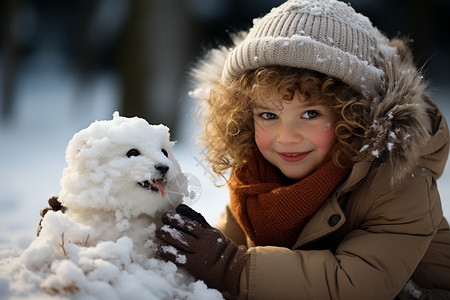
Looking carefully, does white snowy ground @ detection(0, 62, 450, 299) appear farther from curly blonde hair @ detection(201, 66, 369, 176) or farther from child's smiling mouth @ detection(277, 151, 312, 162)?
child's smiling mouth @ detection(277, 151, 312, 162)

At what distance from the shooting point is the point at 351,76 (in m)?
1.58

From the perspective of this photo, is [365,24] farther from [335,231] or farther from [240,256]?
[240,256]

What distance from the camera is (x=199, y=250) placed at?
52.7 inches

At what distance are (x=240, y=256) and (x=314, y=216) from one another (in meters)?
0.35

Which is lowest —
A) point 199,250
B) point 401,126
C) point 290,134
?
point 199,250

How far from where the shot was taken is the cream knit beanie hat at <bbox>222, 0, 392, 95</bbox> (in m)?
1.57

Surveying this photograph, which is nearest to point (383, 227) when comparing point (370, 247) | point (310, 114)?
point (370, 247)

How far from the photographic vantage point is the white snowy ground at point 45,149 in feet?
8.41

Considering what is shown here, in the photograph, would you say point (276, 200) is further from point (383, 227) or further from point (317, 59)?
point (317, 59)

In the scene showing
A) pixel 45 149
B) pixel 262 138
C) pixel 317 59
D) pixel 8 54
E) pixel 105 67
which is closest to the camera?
pixel 317 59

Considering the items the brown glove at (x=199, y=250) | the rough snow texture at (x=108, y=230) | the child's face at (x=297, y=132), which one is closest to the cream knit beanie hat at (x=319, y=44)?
the child's face at (x=297, y=132)

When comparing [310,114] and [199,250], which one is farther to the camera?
[310,114]

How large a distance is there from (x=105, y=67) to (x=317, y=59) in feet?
28.6

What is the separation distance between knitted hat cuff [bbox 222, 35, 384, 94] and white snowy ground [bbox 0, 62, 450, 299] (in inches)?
21.0
